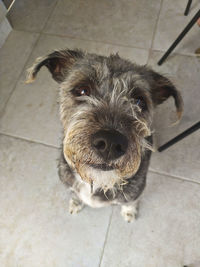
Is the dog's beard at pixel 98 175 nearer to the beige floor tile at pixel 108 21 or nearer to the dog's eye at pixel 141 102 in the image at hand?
the dog's eye at pixel 141 102

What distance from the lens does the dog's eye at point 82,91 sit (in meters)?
1.62

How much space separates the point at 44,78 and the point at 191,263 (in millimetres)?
2680

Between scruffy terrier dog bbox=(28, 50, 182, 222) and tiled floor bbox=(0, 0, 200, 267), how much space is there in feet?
2.06

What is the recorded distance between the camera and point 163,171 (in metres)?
2.51

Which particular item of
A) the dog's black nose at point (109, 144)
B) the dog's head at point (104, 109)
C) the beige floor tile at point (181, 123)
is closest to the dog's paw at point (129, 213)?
the beige floor tile at point (181, 123)

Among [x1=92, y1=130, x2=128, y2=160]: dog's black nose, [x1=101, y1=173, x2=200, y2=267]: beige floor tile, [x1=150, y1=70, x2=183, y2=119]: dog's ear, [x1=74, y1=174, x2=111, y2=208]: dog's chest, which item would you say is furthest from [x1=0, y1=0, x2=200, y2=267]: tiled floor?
[x1=92, y1=130, x2=128, y2=160]: dog's black nose

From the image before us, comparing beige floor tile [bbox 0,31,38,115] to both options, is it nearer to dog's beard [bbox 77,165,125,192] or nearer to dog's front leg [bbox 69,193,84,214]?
dog's front leg [bbox 69,193,84,214]

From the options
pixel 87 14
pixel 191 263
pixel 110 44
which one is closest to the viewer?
pixel 191 263

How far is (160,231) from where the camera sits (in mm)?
2281

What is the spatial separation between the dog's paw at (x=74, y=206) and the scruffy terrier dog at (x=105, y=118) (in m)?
0.42

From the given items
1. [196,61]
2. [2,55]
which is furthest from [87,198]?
[2,55]

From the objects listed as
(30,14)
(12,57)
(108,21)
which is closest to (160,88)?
(108,21)

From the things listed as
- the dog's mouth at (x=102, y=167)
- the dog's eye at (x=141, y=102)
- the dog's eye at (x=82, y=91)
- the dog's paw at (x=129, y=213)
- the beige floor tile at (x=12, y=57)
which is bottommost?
the dog's paw at (x=129, y=213)

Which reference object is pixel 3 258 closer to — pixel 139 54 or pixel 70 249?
pixel 70 249
